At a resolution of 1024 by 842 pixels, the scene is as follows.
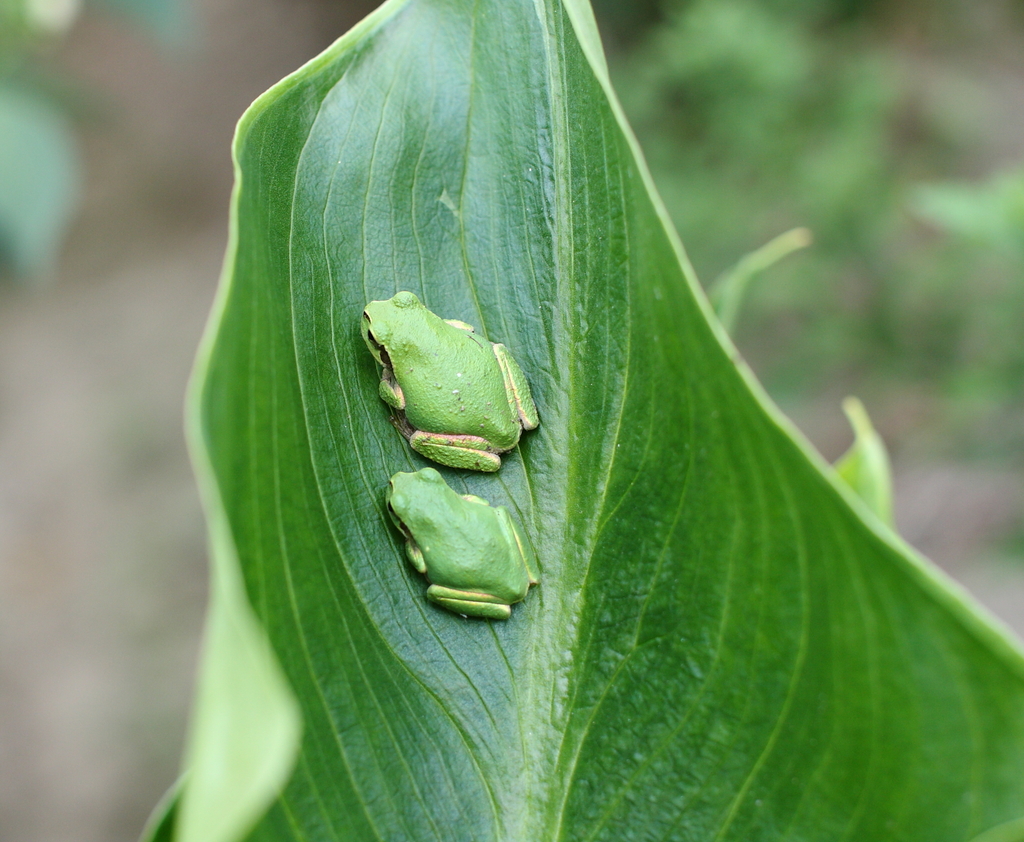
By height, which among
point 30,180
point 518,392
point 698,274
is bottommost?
point 698,274

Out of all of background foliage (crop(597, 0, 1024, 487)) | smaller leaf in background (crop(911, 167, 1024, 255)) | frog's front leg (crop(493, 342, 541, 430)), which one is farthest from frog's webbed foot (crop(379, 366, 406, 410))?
background foliage (crop(597, 0, 1024, 487))

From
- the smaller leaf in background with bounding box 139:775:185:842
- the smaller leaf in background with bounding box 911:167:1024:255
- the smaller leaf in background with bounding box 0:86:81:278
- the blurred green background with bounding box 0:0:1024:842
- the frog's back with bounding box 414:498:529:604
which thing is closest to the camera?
the smaller leaf in background with bounding box 139:775:185:842

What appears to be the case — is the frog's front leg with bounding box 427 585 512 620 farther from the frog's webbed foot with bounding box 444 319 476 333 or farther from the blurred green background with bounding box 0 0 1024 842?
the blurred green background with bounding box 0 0 1024 842

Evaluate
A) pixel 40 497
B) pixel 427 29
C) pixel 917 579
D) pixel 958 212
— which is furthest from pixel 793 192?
pixel 40 497

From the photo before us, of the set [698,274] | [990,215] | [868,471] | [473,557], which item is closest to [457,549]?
[473,557]

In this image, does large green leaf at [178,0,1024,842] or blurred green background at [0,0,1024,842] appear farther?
blurred green background at [0,0,1024,842]

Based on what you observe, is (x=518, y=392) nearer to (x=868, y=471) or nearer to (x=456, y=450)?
(x=456, y=450)
